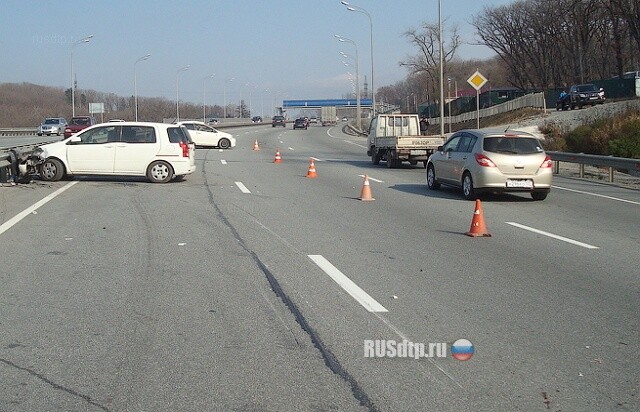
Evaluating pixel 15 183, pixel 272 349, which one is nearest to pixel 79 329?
pixel 272 349

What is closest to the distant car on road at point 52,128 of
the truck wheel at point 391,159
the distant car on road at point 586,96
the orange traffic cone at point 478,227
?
the distant car on road at point 586,96

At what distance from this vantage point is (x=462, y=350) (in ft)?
20.3

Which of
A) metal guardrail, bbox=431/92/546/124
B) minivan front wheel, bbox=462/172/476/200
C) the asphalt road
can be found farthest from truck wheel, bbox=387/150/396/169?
metal guardrail, bbox=431/92/546/124

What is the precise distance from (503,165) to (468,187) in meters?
1.04

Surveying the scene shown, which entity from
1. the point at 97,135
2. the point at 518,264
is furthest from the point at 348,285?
the point at 97,135

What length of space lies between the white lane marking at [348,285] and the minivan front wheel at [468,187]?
758cm

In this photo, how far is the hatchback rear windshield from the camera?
16750mm

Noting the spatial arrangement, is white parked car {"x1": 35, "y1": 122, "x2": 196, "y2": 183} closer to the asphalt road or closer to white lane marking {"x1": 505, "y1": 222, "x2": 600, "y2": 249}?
the asphalt road

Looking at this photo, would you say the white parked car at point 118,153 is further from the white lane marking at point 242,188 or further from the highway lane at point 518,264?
the highway lane at point 518,264

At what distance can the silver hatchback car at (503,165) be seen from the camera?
648 inches

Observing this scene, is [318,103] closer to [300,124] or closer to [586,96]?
[300,124]

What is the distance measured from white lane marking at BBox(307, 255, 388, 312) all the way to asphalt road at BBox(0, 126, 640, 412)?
0.03 m

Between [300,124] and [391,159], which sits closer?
[391,159]

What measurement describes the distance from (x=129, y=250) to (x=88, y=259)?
745mm
